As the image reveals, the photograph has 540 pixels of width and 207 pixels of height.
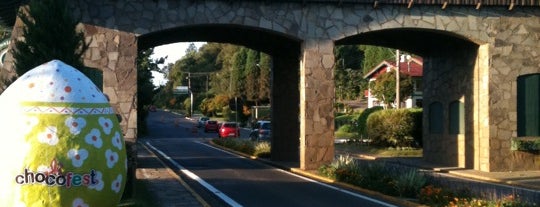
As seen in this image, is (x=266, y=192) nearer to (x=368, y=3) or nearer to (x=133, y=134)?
(x=133, y=134)

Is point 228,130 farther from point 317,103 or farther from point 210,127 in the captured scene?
point 317,103

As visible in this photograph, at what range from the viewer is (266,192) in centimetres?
1766

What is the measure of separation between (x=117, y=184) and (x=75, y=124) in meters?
0.80

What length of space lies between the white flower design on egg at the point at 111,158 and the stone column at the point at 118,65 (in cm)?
1437

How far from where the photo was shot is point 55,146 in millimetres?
6613

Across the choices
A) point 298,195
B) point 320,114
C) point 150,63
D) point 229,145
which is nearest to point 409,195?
point 298,195

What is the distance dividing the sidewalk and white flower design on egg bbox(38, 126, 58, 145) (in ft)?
24.7

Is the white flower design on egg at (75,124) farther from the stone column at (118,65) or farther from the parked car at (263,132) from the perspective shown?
the parked car at (263,132)

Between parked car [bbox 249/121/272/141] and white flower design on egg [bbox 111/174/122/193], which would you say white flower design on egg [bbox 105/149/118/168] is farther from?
parked car [bbox 249/121/272/141]

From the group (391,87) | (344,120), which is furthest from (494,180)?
(344,120)

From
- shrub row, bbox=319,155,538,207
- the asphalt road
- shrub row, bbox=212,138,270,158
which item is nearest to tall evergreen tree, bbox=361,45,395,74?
shrub row, bbox=212,138,270,158

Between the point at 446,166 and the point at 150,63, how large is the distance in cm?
3528

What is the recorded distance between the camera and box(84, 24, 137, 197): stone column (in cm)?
2138

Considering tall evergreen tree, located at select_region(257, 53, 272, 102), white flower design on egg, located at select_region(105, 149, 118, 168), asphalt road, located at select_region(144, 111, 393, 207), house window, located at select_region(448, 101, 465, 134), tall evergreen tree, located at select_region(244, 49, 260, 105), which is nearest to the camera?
white flower design on egg, located at select_region(105, 149, 118, 168)
